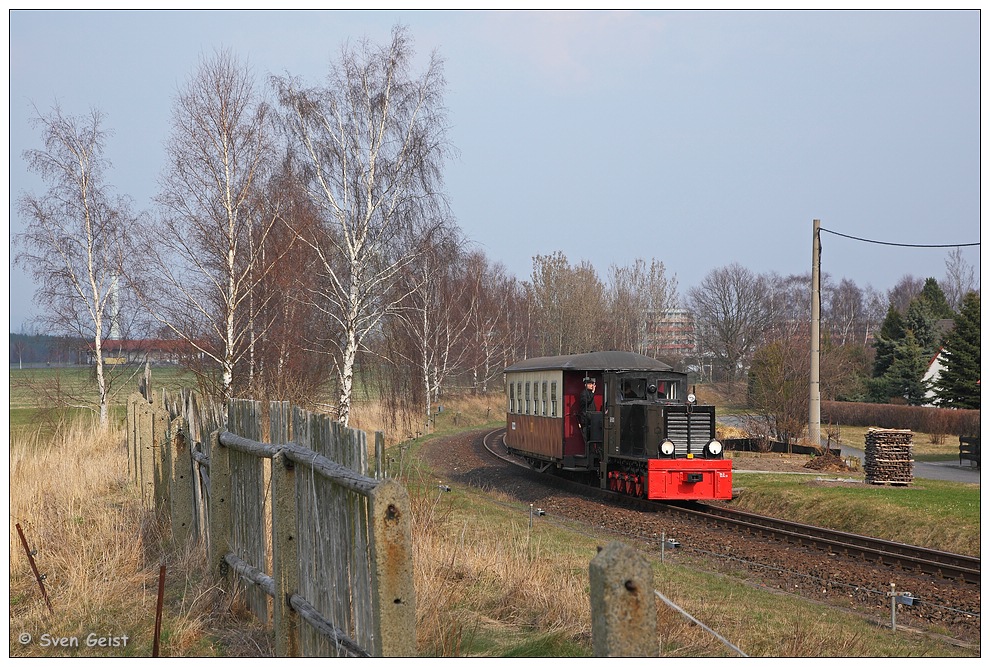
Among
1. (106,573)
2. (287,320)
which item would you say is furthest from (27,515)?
(287,320)

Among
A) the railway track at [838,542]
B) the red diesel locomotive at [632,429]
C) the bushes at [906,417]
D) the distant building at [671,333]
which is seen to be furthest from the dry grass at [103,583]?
the distant building at [671,333]

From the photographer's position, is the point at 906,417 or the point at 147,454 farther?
the point at 906,417

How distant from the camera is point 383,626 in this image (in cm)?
414

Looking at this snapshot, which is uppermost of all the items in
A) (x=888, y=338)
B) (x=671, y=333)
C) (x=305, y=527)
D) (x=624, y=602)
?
(x=671, y=333)

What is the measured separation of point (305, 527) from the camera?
5504 millimetres

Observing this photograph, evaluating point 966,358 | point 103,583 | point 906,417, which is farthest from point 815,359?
point 103,583

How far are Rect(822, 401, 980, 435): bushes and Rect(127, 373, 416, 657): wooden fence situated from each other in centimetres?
3047

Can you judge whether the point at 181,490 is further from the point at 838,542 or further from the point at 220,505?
the point at 838,542

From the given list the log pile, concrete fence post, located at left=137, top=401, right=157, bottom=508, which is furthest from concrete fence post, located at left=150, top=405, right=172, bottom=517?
the log pile

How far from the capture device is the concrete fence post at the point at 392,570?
4133mm

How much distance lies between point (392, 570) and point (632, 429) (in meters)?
13.5

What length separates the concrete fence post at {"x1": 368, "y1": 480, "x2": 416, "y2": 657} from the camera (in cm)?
413

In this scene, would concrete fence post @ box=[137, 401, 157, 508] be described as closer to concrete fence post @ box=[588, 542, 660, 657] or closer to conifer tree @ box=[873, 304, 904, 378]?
concrete fence post @ box=[588, 542, 660, 657]

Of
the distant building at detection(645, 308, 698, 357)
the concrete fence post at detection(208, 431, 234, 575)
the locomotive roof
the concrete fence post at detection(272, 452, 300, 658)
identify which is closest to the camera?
the concrete fence post at detection(272, 452, 300, 658)
